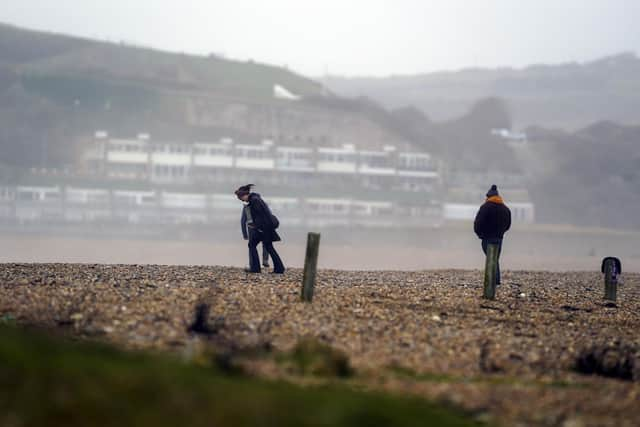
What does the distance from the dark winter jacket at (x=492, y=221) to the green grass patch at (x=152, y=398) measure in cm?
1133

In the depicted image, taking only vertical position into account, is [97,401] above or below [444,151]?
below

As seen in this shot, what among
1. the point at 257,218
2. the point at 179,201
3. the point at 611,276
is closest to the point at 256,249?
the point at 257,218

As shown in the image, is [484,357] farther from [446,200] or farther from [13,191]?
[446,200]

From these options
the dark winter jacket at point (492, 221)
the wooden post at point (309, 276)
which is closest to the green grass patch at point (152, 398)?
the wooden post at point (309, 276)

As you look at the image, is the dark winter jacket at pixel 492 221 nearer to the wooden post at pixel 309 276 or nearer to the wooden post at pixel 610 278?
the wooden post at pixel 610 278

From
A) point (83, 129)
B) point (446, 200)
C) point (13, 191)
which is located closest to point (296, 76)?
point (83, 129)

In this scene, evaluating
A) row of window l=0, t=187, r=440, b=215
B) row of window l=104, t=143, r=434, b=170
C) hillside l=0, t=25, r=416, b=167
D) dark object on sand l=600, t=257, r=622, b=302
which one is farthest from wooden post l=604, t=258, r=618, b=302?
hillside l=0, t=25, r=416, b=167

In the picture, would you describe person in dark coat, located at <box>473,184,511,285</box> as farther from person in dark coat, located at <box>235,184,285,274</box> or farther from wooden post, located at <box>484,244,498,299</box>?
person in dark coat, located at <box>235,184,285,274</box>

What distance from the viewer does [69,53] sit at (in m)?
174

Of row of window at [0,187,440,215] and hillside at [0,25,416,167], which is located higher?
hillside at [0,25,416,167]

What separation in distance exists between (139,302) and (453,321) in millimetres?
4440

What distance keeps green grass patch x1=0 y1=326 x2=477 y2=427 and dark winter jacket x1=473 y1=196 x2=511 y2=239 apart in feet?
37.2

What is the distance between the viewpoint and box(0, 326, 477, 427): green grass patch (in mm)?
5621

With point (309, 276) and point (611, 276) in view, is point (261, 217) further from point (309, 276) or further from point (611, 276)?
point (611, 276)
